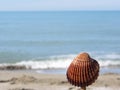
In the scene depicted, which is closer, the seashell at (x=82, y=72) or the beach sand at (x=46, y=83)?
→ the seashell at (x=82, y=72)

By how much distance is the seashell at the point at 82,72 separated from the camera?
133cm

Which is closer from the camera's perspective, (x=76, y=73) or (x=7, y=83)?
(x=76, y=73)

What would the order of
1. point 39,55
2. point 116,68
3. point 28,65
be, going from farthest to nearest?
point 39,55 < point 28,65 < point 116,68

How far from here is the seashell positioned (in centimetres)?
133

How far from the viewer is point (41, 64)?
23766mm

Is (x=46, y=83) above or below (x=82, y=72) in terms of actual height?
below

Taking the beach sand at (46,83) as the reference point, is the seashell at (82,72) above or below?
above

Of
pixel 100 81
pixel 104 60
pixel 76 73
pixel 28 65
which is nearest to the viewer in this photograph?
pixel 76 73

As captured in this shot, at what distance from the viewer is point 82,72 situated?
1.32 meters

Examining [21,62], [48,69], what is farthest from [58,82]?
[21,62]

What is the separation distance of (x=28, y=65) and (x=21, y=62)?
5.77 ft

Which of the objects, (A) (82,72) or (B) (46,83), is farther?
(B) (46,83)

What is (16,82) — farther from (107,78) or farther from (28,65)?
(28,65)

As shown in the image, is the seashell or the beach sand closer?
the seashell
